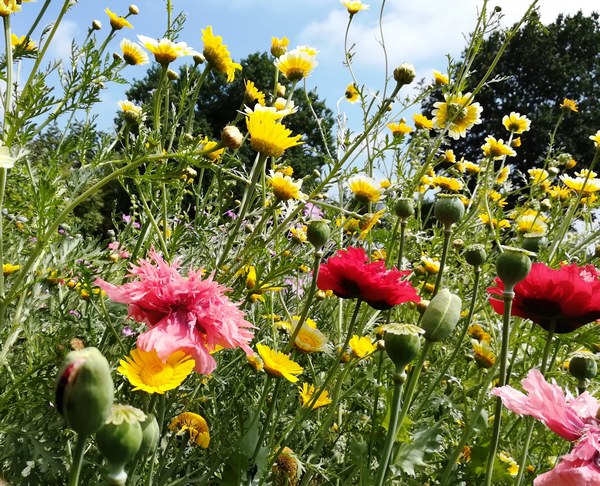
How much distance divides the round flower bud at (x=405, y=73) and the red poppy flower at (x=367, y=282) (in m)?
0.71

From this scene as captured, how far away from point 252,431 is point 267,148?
22.3 inches

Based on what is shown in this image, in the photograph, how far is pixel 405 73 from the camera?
4.99 feet

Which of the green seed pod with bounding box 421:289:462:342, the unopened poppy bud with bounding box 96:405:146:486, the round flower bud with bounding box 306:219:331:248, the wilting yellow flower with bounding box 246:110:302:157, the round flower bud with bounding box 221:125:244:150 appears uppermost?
the wilting yellow flower with bounding box 246:110:302:157

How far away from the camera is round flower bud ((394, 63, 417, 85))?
4.98 feet

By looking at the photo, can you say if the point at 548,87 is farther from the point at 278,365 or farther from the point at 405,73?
the point at 278,365

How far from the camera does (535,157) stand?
51.8 feet

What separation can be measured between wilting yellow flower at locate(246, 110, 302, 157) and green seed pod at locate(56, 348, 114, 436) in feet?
2.47

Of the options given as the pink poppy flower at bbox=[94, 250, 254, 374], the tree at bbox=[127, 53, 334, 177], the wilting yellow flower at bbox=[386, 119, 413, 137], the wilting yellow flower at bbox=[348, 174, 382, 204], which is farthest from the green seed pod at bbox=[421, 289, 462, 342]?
the tree at bbox=[127, 53, 334, 177]

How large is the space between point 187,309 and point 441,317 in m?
0.34

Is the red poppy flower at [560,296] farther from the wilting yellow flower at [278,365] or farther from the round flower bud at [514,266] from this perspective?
the wilting yellow flower at [278,365]

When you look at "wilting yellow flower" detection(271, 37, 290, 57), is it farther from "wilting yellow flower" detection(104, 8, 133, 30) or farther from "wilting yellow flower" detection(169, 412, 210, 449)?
"wilting yellow flower" detection(169, 412, 210, 449)

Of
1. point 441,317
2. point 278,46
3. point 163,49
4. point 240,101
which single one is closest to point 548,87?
point 240,101

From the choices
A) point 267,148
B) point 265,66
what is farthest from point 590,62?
point 267,148

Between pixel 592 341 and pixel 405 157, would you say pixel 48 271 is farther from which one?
pixel 405 157
